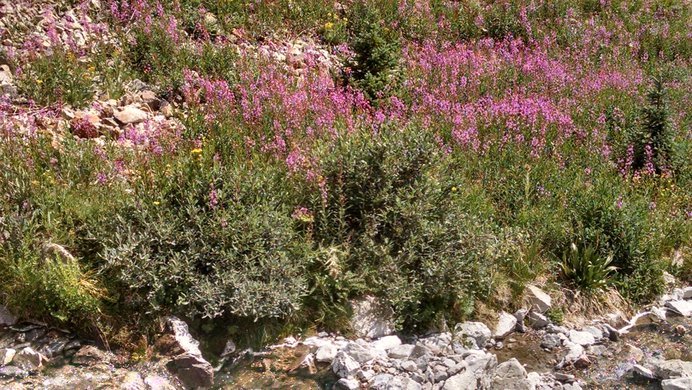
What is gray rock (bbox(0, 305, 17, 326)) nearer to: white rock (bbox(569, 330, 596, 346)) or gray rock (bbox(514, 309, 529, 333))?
gray rock (bbox(514, 309, 529, 333))

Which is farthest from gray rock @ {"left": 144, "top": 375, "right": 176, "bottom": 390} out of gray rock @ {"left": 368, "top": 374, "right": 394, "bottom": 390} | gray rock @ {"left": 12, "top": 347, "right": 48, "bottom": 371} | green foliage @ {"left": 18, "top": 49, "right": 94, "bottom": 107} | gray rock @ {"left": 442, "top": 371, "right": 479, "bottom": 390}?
green foliage @ {"left": 18, "top": 49, "right": 94, "bottom": 107}

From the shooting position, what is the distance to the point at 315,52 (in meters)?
11.6

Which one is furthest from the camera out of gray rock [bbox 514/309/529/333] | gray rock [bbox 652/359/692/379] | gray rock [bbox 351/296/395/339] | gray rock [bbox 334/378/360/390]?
gray rock [bbox 514/309/529/333]

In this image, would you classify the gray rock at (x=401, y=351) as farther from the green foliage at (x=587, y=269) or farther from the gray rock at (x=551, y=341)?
the green foliage at (x=587, y=269)

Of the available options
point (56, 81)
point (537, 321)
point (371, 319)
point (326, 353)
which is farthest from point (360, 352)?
point (56, 81)

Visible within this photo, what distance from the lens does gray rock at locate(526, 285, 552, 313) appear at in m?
7.55

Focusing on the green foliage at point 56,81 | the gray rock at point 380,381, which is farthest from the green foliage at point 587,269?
the green foliage at point 56,81

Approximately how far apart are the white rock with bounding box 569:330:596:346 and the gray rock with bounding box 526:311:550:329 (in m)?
0.29

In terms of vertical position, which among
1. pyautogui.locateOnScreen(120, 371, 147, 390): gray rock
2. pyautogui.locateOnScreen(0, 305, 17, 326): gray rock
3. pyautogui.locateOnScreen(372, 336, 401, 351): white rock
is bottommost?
pyautogui.locateOnScreen(372, 336, 401, 351): white rock

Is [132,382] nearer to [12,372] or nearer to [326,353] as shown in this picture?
[12,372]

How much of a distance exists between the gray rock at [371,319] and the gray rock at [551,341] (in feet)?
5.52

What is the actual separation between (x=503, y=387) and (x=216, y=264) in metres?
2.87

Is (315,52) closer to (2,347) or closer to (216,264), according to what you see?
(216,264)

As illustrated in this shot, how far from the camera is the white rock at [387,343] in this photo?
6540 millimetres
